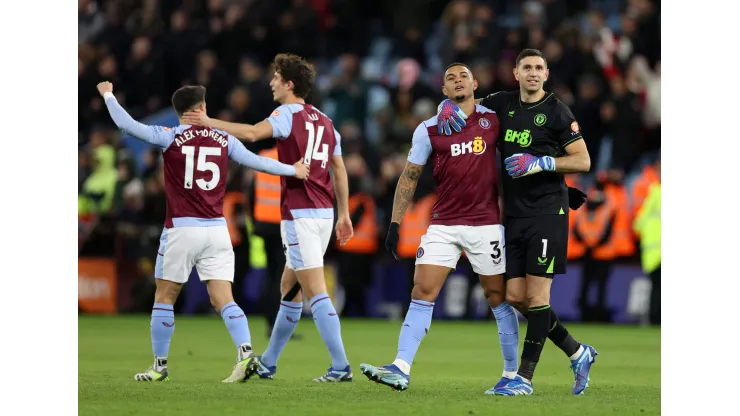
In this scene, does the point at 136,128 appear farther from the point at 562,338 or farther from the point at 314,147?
the point at 562,338

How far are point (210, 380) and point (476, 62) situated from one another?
378 inches

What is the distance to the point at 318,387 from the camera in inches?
302

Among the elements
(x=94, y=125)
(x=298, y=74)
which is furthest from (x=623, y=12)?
(x=298, y=74)

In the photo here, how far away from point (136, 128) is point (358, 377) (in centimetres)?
240

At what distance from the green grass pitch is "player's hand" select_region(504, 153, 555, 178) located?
1327mm

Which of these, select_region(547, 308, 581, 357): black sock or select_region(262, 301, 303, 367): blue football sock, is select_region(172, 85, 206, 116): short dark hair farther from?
select_region(547, 308, 581, 357): black sock

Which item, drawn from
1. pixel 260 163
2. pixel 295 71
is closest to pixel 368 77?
pixel 295 71

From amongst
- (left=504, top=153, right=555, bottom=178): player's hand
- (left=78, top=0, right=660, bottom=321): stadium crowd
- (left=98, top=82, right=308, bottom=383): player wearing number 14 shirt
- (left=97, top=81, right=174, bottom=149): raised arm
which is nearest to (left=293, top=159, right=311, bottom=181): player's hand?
(left=98, top=82, right=308, bottom=383): player wearing number 14 shirt

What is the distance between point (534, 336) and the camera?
729 cm

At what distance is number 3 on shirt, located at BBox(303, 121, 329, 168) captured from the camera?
812 centimetres

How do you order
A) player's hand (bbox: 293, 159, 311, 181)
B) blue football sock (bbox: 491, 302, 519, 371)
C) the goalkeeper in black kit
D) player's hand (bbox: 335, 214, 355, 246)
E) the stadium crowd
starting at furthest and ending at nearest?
the stadium crowd → player's hand (bbox: 335, 214, 355, 246) → player's hand (bbox: 293, 159, 311, 181) → blue football sock (bbox: 491, 302, 519, 371) → the goalkeeper in black kit

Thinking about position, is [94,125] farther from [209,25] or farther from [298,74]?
[298,74]

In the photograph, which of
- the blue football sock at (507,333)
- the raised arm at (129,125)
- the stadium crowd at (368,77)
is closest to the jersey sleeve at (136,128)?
the raised arm at (129,125)

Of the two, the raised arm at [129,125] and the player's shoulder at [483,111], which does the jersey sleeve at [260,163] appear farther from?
the player's shoulder at [483,111]
